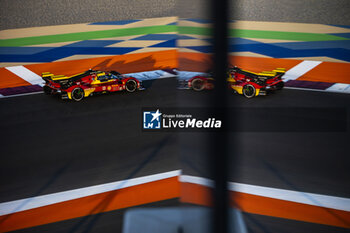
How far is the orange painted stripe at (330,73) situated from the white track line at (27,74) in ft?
17.2

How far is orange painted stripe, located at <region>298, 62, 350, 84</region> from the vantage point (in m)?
6.09

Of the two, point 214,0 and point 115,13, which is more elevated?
point 115,13

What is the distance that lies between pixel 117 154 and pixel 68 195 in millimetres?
865

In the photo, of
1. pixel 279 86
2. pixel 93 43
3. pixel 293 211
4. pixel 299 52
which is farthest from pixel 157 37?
pixel 293 211

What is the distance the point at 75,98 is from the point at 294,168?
Result: 3642 millimetres

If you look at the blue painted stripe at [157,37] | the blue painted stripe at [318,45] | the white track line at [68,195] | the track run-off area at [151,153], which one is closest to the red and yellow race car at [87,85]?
the track run-off area at [151,153]

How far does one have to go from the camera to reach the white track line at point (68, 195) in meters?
2.74

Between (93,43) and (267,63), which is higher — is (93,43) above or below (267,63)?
above

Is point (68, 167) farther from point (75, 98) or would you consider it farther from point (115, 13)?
point (115, 13)

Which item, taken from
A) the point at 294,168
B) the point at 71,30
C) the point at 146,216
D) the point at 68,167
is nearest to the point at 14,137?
the point at 68,167

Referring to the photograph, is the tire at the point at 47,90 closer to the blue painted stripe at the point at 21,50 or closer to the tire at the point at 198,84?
the blue painted stripe at the point at 21,50

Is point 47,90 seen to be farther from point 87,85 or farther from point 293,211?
point 293,211

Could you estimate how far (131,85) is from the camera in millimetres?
5652

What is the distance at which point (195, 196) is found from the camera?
1197 millimetres
